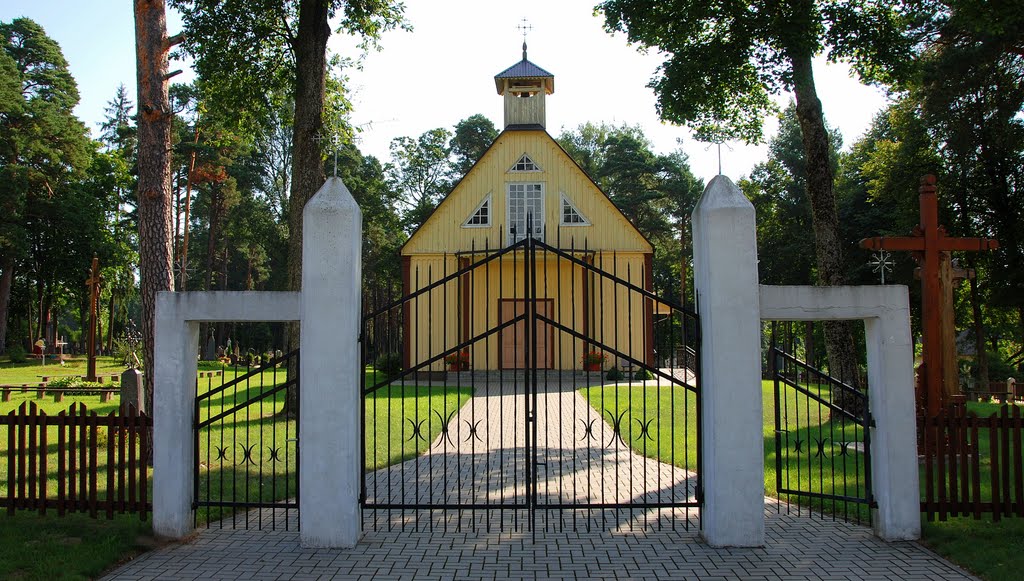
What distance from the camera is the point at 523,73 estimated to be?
88.7 feet

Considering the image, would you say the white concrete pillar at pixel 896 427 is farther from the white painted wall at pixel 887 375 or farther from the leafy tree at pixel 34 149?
the leafy tree at pixel 34 149

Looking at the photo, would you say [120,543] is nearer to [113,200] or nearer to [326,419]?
[326,419]

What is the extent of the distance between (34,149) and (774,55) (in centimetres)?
3934

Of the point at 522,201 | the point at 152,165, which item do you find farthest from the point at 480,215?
the point at 152,165

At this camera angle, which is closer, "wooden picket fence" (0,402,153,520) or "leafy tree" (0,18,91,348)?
"wooden picket fence" (0,402,153,520)

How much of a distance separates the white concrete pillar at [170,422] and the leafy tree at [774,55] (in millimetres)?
12022

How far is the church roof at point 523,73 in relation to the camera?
26828 mm

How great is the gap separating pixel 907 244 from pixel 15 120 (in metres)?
44.0

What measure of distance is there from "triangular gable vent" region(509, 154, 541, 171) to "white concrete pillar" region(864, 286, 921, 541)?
20.8m

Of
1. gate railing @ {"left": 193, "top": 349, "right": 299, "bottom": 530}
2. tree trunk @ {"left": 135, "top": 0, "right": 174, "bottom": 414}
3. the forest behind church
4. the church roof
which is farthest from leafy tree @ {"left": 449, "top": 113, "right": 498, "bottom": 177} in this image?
tree trunk @ {"left": 135, "top": 0, "right": 174, "bottom": 414}

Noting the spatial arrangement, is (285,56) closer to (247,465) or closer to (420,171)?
(247,465)

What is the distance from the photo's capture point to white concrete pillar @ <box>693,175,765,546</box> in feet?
21.2

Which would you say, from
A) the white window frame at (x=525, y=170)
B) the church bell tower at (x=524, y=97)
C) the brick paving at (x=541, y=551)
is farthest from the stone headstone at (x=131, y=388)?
the church bell tower at (x=524, y=97)

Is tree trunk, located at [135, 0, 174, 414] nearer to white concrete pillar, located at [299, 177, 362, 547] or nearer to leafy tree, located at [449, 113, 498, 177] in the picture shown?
white concrete pillar, located at [299, 177, 362, 547]
